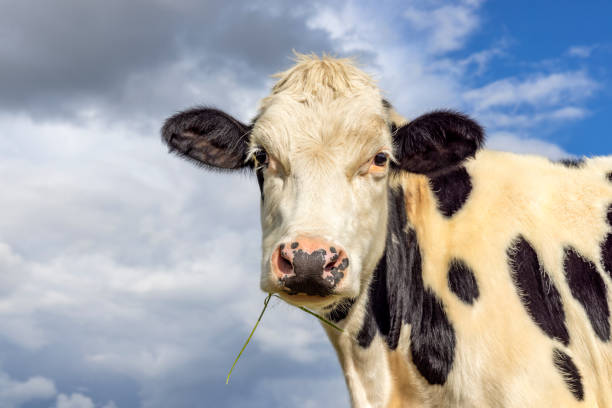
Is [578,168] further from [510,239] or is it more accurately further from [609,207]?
[510,239]

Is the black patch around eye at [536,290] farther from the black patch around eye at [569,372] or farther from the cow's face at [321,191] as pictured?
the cow's face at [321,191]

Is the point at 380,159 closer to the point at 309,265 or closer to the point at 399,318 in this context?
the point at 399,318

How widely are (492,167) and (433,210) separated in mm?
946

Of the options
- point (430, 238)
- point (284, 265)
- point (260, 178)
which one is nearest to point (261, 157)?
point (260, 178)

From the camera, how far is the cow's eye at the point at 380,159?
6.85 meters

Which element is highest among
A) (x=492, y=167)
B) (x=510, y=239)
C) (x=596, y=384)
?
(x=492, y=167)

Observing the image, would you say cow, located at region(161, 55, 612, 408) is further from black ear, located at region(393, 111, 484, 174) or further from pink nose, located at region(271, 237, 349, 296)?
pink nose, located at region(271, 237, 349, 296)

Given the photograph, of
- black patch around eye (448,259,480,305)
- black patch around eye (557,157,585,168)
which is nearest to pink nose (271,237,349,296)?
black patch around eye (448,259,480,305)

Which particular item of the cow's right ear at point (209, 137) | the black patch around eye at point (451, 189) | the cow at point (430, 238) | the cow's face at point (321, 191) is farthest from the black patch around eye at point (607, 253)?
the cow's right ear at point (209, 137)

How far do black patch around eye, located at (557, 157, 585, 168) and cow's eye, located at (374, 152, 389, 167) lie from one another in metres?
2.57

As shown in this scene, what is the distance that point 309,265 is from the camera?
5492mm

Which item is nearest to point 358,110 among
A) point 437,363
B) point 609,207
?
point 437,363

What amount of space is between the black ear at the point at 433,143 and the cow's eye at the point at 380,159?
435 millimetres

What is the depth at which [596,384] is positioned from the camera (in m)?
6.77
